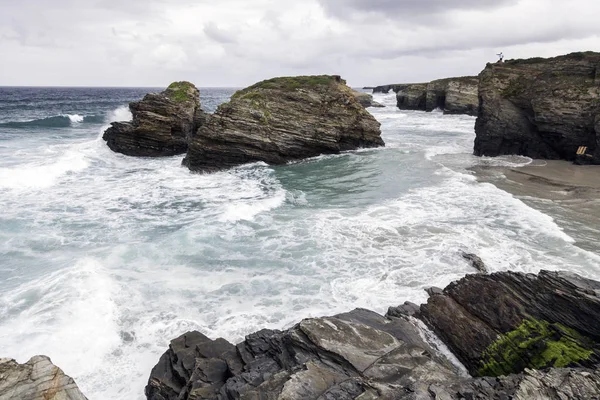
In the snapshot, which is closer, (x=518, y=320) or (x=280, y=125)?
(x=518, y=320)

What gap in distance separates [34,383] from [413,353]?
6.78 m

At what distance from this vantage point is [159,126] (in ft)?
111

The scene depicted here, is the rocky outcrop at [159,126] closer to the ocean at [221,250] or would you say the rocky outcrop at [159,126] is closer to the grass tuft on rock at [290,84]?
the grass tuft on rock at [290,84]

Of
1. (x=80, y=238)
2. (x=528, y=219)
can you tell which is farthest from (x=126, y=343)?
(x=528, y=219)

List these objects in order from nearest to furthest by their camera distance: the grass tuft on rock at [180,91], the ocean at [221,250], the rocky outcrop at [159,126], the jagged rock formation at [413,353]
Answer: the jagged rock formation at [413,353] → the ocean at [221,250] → the rocky outcrop at [159,126] → the grass tuft on rock at [180,91]

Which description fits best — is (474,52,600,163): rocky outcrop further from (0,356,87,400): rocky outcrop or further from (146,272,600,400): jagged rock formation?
(0,356,87,400): rocky outcrop

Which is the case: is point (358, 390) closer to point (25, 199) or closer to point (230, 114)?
point (25, 199)

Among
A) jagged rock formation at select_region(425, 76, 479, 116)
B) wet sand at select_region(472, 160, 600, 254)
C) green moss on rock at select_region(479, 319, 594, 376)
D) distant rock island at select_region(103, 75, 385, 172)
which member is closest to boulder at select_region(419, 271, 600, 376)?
green moss on rock at select_region(479, 319, 594, 376)

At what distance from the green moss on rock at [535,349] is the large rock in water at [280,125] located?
2426cm

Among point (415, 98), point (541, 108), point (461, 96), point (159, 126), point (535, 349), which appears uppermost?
point (415, 98)

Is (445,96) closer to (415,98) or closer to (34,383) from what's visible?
(415,98)

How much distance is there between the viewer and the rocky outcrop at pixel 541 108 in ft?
91.3

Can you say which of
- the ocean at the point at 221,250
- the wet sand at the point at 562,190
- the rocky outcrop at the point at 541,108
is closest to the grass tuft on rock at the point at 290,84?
the ocean at the point at 221,250

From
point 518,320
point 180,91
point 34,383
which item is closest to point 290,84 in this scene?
point 180,91
